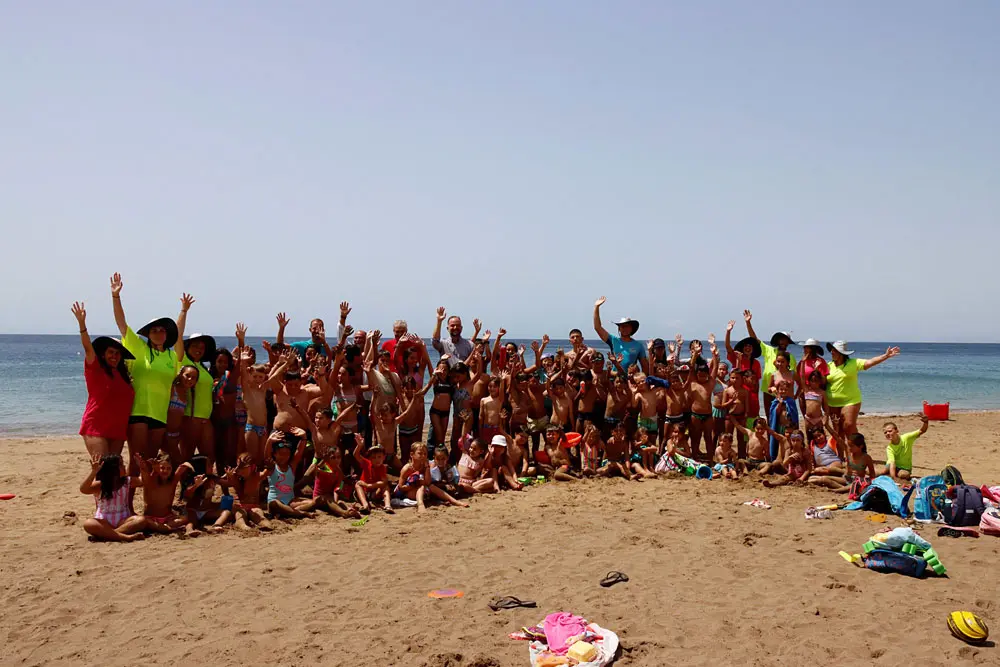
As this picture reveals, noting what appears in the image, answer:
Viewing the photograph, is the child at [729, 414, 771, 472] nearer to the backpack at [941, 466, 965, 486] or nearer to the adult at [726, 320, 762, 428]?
the adult at [726, 320, 762, 428]

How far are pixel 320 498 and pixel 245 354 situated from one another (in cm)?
207

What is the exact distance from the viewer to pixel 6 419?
1877 centimetres

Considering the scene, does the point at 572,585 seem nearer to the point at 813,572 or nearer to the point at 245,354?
the point at 813,572

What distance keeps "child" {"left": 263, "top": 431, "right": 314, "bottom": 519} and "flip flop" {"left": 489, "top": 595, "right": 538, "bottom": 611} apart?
3.05m

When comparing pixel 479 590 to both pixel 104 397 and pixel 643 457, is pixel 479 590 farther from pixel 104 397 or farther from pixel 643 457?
pixel 643 457

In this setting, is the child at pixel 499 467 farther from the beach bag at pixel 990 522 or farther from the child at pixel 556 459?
the beach bag at pixel 990 522

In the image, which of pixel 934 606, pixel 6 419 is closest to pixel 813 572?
pixel 934 606

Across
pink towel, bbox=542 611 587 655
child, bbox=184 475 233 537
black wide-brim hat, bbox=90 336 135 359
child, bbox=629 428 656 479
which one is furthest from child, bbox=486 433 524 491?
black wide-brim hat, bbox=90 336 135 359

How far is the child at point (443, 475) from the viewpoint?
8359 millimetres

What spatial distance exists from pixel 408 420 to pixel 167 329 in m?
3.04

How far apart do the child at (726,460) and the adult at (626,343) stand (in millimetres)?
1612

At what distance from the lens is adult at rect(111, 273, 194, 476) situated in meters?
6.98

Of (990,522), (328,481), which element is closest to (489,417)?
(328,481)

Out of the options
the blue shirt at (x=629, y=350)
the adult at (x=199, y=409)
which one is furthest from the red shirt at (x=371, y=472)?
the blue shirt at (x=629, y=350)
